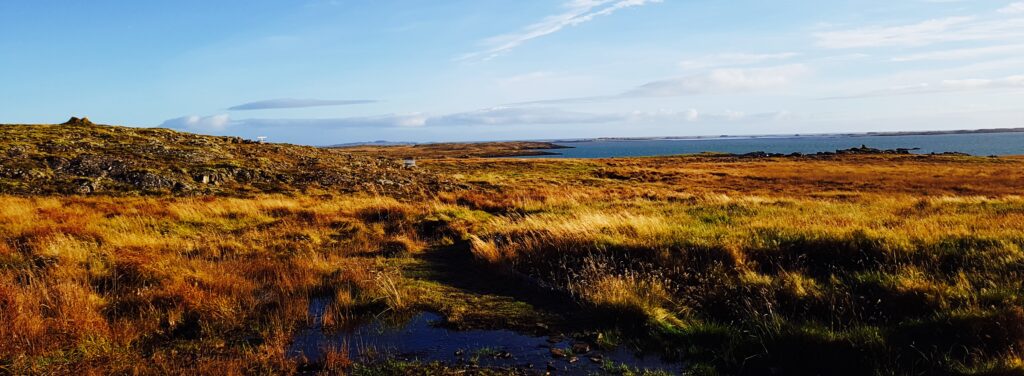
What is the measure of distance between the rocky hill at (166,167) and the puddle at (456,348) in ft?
70.1

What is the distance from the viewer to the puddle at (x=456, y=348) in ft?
20.8

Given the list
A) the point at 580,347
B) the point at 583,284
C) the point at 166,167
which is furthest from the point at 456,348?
the point at 166,167

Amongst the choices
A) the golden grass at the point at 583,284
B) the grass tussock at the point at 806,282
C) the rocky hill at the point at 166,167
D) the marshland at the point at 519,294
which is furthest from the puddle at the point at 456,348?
the rocky hill at the point at 166,167

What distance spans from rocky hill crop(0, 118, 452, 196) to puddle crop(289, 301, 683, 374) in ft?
70.1

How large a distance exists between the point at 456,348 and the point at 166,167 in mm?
29343

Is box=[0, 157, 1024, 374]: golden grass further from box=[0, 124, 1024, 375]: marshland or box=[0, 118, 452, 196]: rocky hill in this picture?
box=[0, 118, 452, 196]: rocky hill

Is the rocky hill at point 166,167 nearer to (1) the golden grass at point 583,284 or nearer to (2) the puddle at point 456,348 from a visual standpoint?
(1) the golden grass at point 583,284

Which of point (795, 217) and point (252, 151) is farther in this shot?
point (252, 151)

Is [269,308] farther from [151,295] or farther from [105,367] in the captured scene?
[105,367]

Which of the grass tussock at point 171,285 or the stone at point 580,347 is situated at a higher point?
the grass tussock at point 171,285

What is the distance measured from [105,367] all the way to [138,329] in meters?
1.35

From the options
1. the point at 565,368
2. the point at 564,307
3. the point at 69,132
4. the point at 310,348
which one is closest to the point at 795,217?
the point at 564,307

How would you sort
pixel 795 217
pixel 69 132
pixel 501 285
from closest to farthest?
pixel 501 285 → pixel 795 217 → pixel 69 132

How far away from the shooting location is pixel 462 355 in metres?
6.63
